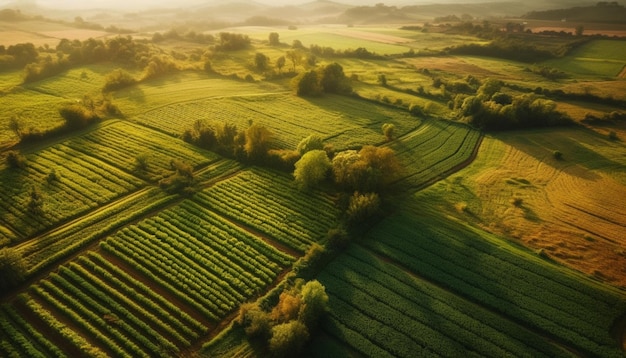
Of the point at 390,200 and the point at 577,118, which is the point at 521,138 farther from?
the point at 390,200

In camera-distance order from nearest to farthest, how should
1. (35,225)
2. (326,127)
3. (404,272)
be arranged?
(404,272) < (35,225) < (326,127)

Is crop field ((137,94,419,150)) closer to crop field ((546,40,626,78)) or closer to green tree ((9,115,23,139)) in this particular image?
green tree ((9,115,23,139))

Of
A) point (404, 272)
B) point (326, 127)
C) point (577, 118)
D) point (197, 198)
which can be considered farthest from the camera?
point (577, 118)

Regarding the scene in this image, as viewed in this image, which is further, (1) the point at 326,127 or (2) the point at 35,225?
(1) the point at 326,127

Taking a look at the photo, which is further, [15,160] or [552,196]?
[15,160]

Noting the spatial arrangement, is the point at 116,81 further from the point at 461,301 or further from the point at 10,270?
the point at 461,301

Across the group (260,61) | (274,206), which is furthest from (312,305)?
(260,61)

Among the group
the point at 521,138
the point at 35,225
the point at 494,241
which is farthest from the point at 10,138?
the point at 521,138

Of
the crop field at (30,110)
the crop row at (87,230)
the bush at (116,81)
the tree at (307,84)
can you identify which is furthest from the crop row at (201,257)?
the bush at (116,81)
